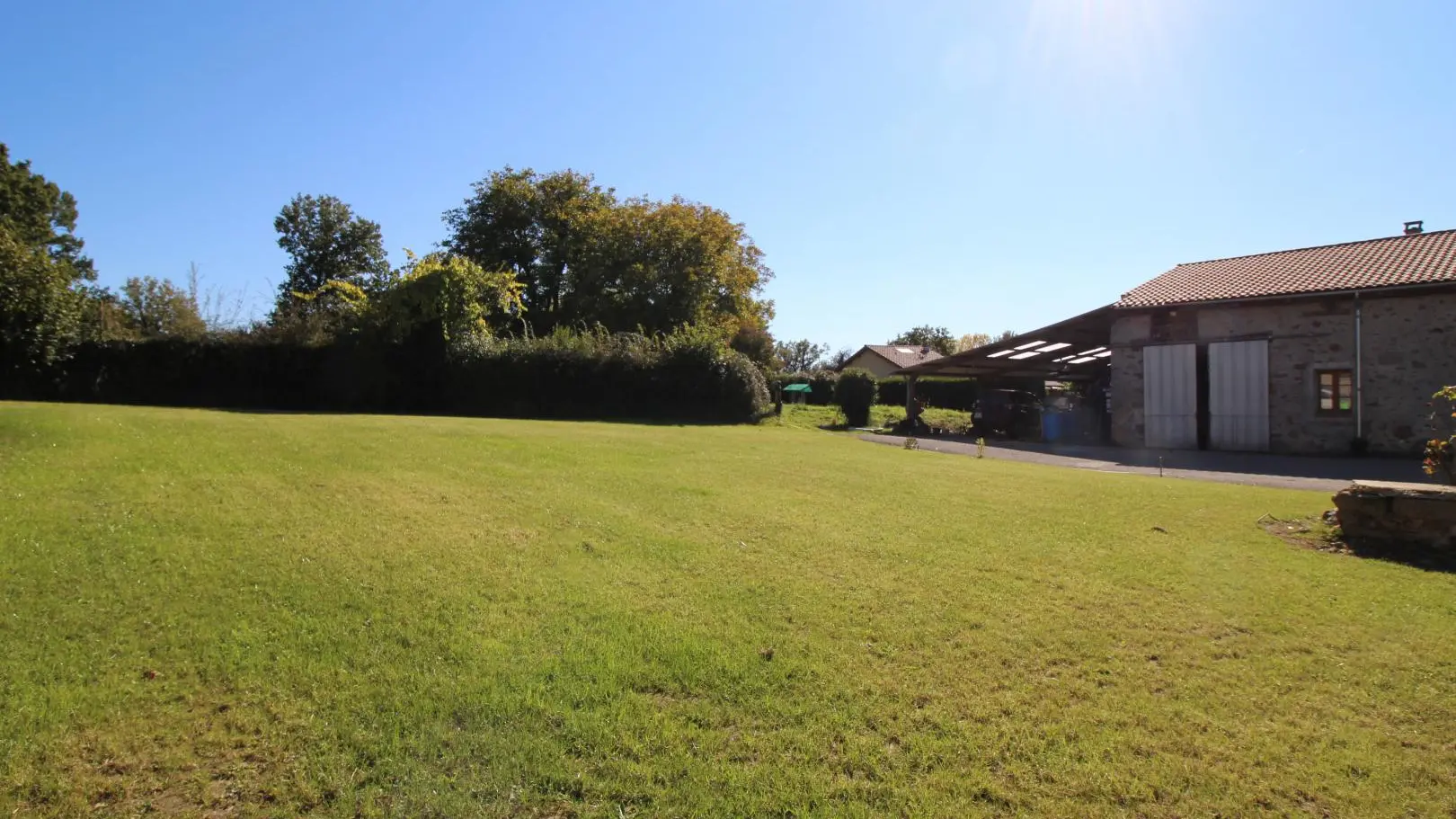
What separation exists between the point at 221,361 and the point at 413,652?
2433 centimetres

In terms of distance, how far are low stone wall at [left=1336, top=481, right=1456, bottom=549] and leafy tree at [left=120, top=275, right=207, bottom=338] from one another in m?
28.4

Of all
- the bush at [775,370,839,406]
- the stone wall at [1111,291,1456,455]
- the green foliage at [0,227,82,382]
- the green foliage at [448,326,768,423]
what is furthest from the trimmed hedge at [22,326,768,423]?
the bush at [775,370,839,406]

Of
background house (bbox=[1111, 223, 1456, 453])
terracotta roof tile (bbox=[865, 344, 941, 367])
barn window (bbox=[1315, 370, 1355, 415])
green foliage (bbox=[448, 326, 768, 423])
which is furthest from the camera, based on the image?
terracotta roof tile (bbox=[865, 344, 941, 367])

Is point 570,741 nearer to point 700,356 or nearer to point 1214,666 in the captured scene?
point 1214,666

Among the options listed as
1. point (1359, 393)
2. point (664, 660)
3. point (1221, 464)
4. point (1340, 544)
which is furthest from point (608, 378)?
point (664, 660)

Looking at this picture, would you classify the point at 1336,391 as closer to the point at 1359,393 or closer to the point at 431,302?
the point at 1359,393

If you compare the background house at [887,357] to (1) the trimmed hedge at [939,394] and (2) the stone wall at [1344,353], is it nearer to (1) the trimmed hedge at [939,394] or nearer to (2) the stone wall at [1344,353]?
(1) the trimmed hedge at [939,394]

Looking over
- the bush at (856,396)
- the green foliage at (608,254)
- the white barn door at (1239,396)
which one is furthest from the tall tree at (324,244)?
the white barn door at (1239,396)

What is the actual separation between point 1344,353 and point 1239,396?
2.49 m

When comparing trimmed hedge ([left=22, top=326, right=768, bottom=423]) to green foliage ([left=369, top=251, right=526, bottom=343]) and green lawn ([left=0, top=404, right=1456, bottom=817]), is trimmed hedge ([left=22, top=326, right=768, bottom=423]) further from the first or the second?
green lawn ([left=0, top=404, right=1456, bottom=817])

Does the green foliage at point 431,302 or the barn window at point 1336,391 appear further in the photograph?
the green foliage at point 431,302

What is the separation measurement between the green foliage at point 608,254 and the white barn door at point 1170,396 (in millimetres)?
19536

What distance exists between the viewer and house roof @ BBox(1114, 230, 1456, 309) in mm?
19188

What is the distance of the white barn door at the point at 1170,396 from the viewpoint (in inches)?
851
